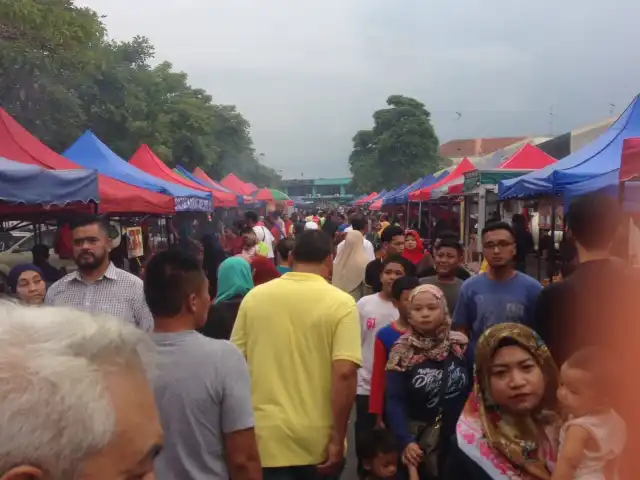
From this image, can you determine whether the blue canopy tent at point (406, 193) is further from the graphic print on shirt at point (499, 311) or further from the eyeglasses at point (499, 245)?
the graphic print on shirt at point (499, 311)

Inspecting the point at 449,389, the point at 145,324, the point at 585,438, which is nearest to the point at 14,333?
the point at 585,438

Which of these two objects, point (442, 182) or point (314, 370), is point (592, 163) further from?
point (442, 182)

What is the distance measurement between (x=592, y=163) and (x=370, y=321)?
3.79 m

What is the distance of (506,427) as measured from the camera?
2371 millimetres

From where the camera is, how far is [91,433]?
116 cm

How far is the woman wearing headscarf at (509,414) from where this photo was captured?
7.56 feet

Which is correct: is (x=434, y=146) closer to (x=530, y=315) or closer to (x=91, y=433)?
(x=530, y=315)

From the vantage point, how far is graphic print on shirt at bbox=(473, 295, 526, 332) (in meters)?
4.25

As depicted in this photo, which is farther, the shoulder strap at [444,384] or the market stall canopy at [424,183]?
the market stall canopy at [424,183]

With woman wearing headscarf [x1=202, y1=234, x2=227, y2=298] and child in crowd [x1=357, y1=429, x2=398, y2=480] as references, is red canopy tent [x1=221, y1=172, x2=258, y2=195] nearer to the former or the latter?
woman wearing headscarf [x1=202, y1=234, x2=227, y2=298]

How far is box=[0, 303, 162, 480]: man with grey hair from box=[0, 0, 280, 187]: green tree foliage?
12.4m

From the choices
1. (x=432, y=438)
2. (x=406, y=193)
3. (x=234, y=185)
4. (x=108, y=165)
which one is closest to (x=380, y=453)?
(x=432, y=438)

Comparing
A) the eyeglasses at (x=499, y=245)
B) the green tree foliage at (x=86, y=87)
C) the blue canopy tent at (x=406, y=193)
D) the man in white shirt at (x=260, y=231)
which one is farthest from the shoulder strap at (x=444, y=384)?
the blue canopy tent at (x=406, y=193)

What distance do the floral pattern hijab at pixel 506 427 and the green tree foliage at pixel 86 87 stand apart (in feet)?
39.4
